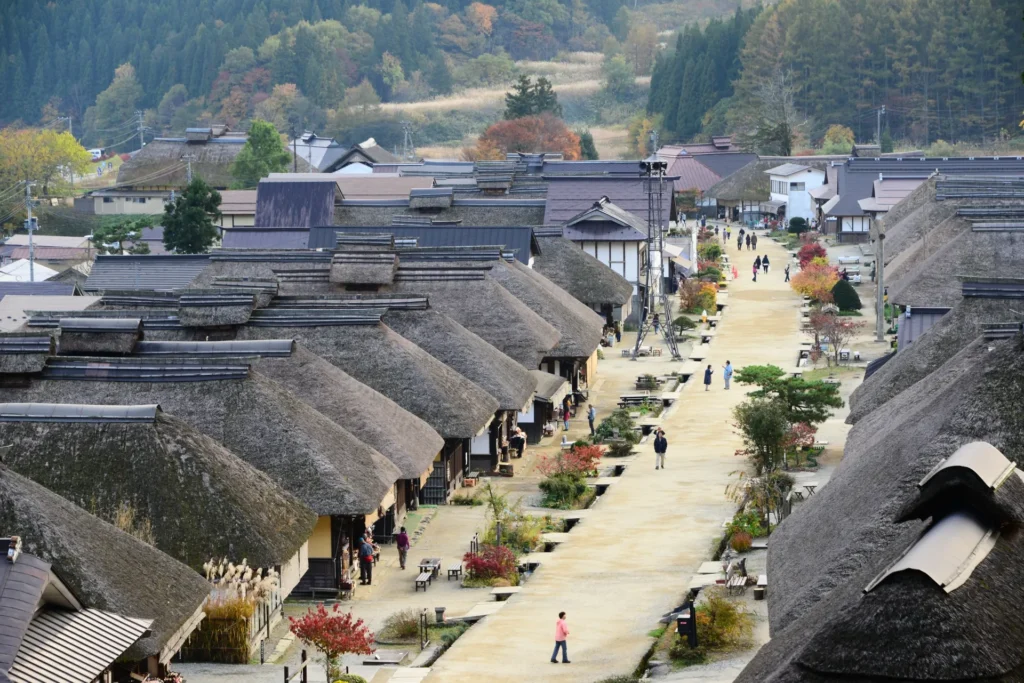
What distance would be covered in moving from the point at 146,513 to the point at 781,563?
9713mm

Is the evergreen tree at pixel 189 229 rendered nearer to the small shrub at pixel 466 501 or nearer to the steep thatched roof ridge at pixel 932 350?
the small shrub at pixel 466 501

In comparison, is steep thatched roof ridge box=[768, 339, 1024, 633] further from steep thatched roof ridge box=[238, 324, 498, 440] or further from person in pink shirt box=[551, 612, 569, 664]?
steep thatched roof ridge box=[238, 324, 498, 440]

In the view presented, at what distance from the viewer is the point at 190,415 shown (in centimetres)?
2969

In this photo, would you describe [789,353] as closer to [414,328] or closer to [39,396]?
[414,328]

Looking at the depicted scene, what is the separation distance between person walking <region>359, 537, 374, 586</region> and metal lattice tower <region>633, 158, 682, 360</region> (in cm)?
2977

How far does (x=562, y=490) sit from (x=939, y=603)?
26.4m

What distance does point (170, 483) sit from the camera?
2569cm

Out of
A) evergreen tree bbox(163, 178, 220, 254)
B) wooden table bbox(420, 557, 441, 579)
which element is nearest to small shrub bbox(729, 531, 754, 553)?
wooden table bbox(420, 557, 441, 579)

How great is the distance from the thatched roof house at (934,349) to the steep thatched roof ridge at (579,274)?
23249mm

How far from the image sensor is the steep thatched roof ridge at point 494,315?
4403 centimetres

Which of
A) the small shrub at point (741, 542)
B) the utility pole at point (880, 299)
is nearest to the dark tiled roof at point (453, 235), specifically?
the utility pole at point (880, 299)

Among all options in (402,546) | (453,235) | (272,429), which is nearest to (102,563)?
(272,429)

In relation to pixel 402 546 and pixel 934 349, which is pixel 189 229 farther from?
pixel 934 349

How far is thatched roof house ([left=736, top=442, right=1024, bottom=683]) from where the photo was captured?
13.0 meters
